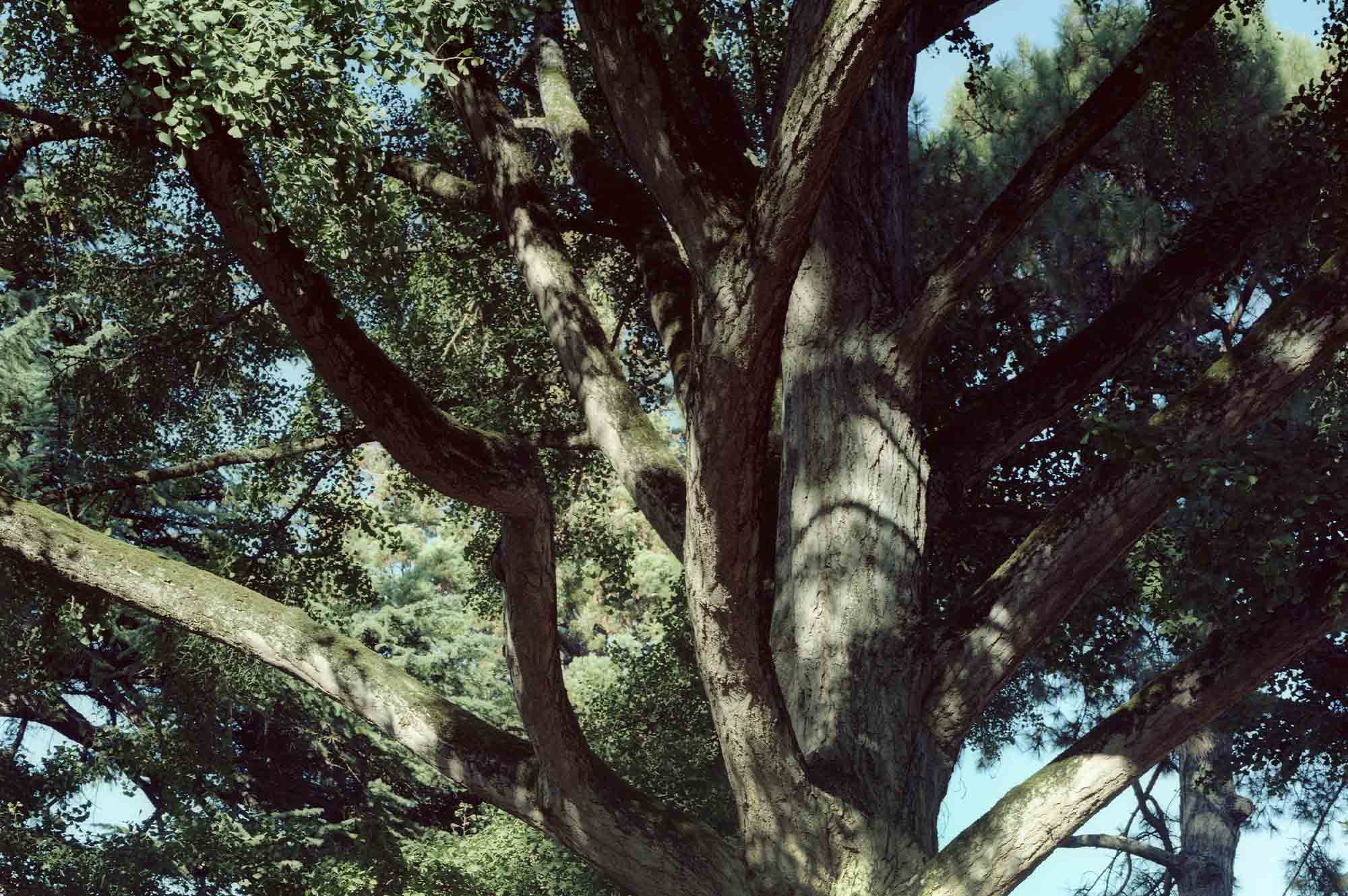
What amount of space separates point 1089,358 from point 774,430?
1.61 meters

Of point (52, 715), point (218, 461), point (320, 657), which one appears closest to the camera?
point (320, 657)

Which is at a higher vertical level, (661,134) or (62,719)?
(62,719)

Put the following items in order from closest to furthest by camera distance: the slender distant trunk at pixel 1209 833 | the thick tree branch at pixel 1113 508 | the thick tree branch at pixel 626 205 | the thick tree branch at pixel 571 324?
the thick tree branch at pixel 1113 508 → the thick tree branch at pixel 571 324 → the thick tree branch at pixel 626 205 → the slender distant trunk at pixel 1209 833

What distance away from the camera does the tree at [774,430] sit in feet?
15.8

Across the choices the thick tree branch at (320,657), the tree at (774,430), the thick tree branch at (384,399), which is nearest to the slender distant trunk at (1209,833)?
the tree at (774,430)

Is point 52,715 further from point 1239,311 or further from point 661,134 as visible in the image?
point 1239,311

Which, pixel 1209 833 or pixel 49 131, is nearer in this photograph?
pixel 49 131

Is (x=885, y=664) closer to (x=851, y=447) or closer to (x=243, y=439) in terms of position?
(x=851, y=447)

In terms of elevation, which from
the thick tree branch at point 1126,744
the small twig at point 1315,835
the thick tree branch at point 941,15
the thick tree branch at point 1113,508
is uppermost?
the thick tree branch at point 941,15

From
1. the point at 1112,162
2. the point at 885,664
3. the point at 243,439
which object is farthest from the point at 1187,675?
the point at 1112,162

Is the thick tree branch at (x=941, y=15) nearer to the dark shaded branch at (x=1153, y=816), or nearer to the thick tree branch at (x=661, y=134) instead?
the thick tree branch at (x=661, y=134)

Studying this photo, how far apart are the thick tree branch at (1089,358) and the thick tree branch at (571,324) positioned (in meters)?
1.33

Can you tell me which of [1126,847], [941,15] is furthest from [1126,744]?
[1126,847]

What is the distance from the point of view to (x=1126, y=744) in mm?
5434
